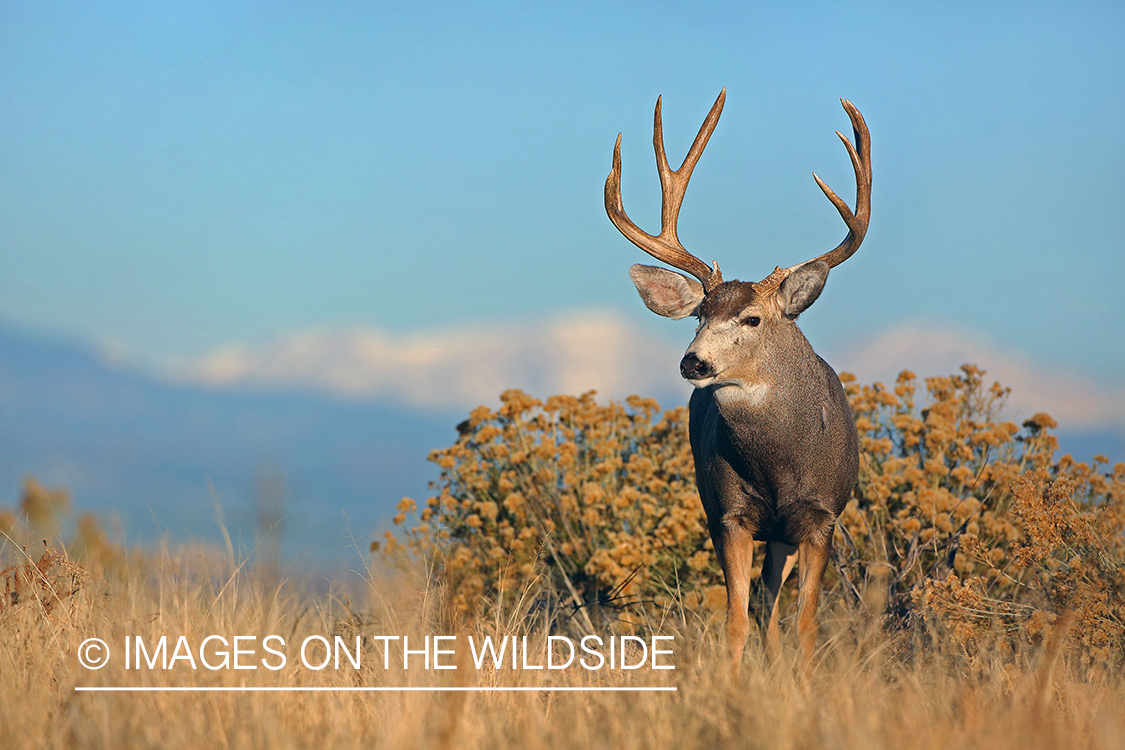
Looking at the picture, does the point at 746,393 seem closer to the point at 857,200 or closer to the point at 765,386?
the point at 765,386

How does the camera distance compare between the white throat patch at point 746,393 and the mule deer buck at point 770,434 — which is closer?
the mule deer buck at point 770,434

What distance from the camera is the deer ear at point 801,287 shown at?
6078 mm

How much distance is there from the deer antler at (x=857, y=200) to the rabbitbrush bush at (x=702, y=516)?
5.78ft

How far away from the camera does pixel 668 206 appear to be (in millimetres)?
7242

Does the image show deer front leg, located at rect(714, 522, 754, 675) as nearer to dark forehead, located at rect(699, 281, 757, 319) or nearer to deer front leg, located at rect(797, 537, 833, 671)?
deer front leg, located at rect(797, 537, 833, 671)

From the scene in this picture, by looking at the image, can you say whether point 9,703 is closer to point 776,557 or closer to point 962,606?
point 776,557

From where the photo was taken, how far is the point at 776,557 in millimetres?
6734

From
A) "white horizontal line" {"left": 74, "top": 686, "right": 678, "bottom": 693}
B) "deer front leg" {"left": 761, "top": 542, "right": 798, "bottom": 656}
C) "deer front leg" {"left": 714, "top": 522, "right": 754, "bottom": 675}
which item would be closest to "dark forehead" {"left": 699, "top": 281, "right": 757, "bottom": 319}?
"deer front leg" {"left": 714, "top": 522, "right": 754, "bottom": 675}

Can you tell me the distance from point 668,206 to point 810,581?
2700mm

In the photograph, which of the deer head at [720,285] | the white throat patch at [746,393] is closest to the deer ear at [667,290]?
the deer head at [720,285]

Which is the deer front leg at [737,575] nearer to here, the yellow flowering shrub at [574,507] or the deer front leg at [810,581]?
the deer front leg at [810,581]

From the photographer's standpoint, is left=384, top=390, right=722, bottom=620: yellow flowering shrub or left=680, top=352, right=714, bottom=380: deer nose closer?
left=680, top=352, right=714, bottom=380: deer nose

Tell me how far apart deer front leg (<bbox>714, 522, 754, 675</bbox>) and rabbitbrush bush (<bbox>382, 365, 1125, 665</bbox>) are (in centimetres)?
64

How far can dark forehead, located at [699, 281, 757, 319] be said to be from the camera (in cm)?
598
